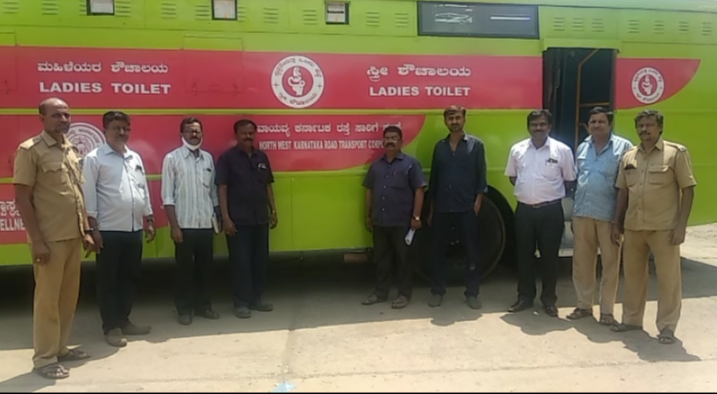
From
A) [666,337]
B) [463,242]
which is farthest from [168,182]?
[666,337]

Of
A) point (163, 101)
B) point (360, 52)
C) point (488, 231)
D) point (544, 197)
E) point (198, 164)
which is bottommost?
point (488, 231)

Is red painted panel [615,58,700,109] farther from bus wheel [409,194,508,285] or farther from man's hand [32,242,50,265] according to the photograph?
man's hand [32,242,50,265]

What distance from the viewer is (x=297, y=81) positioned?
5.64 meters

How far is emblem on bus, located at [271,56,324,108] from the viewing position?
561 centimetres

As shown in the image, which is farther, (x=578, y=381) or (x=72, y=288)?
(x=72, y=288)

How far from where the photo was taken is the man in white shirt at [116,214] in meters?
4.71

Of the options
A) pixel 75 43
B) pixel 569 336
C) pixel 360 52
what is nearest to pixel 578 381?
pixel 569 336

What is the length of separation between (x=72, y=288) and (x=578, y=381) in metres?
3.54

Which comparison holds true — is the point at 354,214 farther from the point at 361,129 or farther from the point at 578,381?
the point at 578,381

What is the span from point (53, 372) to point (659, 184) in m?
4.55

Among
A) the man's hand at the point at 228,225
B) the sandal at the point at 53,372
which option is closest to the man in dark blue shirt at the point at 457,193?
the man's hand at the point at 228,225

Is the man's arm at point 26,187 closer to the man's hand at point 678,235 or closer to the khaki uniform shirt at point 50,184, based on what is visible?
the khaki uniform shirt at point 50,184

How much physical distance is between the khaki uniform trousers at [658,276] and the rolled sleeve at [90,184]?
416 centimetres

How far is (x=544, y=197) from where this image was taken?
212 inches
